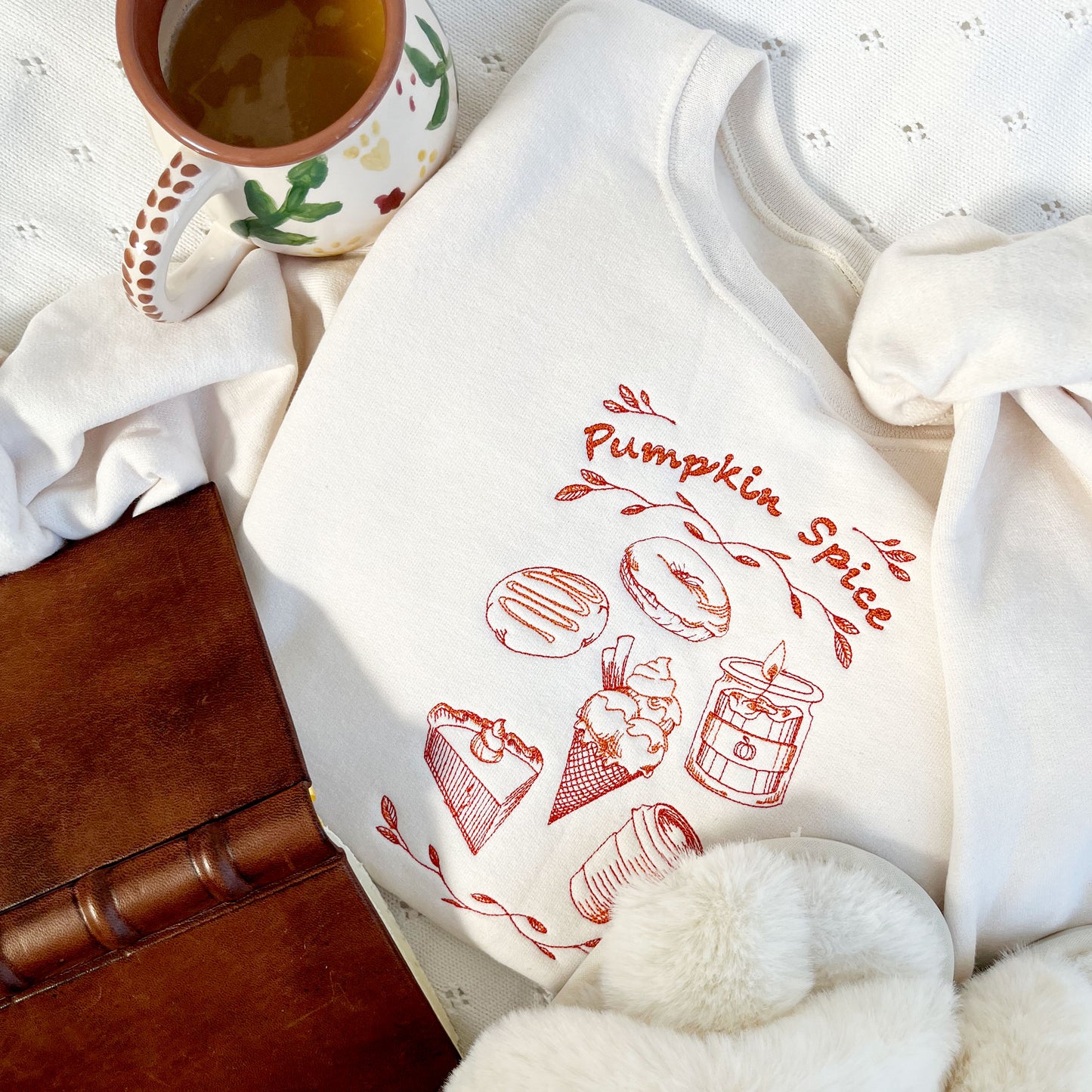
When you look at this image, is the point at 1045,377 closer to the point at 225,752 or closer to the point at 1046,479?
the point at 1046,479

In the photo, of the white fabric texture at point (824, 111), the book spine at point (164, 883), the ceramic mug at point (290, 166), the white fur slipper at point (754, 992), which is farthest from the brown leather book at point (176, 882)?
the white fabric texture at point (824, 111)

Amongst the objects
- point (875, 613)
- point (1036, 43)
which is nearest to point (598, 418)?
point (875, 613)

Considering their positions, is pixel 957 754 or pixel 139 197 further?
pixel 139 197

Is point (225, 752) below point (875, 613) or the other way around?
below

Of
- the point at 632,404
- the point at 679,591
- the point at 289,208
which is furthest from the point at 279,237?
the point at 679,591

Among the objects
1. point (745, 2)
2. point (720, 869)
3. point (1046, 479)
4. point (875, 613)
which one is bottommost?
point (720, 869)

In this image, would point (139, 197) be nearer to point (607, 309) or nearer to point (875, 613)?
point (607, 309)

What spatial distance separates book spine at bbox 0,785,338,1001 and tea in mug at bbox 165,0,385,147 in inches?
17.5

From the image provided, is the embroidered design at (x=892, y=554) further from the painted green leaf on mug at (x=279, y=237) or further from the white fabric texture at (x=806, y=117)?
the painted green leaf on mug at (x=279, y=237)

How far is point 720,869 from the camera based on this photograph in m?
0.54

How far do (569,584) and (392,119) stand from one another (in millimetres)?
338

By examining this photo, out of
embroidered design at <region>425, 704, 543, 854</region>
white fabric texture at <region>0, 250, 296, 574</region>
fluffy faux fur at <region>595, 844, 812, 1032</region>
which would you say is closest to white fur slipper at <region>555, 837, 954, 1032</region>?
fluffy faux fur at <region>595, 844, 812, 1032</region>

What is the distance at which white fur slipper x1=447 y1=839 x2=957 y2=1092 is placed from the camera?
1.59 feet

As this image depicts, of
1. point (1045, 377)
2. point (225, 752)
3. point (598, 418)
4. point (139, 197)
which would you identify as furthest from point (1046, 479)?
point (139, 197)
